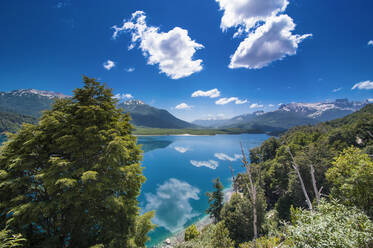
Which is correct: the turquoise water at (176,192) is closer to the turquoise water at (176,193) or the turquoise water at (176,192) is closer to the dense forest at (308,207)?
the turquoise water at (176,193)

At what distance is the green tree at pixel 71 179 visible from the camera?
6.34m

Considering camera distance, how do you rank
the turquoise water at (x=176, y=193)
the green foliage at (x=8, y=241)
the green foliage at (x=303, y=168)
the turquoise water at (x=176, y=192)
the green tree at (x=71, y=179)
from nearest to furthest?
the green foliage at (x=8, y=241) → the green tree at (x=71, y=179) → the green foliage at (x=303, y=168) → the turquoise water at (x=176, y=193) → the turquoise water at (x=176, y=192)

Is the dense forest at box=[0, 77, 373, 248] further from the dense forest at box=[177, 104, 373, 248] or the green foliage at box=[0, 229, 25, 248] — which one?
the green foliage at box=[0, 229, 25, 248]

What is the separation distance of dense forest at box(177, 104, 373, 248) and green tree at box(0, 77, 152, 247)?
628cm

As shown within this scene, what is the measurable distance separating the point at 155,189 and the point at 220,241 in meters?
29.8

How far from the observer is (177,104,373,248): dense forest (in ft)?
18.0

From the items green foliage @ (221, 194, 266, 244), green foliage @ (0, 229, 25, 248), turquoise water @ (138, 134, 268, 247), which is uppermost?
green foliage @ (0, 229, 25, 248)

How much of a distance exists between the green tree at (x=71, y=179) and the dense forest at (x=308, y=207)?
6278 mm

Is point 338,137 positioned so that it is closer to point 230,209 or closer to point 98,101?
point 230,209

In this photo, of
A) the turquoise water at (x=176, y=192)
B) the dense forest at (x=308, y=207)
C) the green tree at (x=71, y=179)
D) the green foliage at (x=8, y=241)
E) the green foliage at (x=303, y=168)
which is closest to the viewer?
the green foliage at (x=8, y=241)

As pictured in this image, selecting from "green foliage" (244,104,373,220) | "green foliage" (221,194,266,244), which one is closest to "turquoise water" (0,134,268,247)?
"green foliage" (221,194,266,244)

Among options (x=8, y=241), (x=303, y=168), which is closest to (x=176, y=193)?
(x=303, y=168)

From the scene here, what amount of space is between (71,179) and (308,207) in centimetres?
2896

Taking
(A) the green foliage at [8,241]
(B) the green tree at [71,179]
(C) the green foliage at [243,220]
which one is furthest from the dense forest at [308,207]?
(A) the green foliage at [8,241]
